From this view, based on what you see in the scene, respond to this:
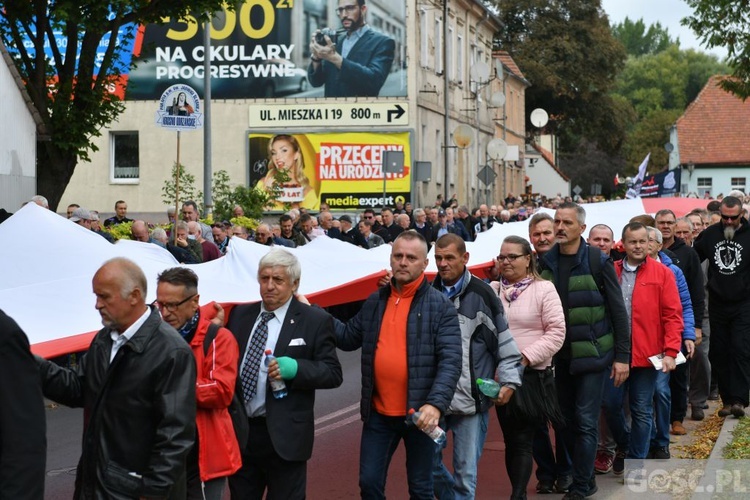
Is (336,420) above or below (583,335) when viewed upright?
below

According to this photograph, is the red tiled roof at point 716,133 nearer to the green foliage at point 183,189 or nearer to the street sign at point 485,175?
the street sign at point 485,175

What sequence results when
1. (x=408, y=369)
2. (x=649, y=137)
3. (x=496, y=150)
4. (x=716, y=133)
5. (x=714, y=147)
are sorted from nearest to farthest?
(x=408, y=369) → (x=496, y=150) → (x=714, y=147) → (x=716, y=133) → (x=649, y=137)

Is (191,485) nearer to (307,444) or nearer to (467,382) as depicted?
(307,444)

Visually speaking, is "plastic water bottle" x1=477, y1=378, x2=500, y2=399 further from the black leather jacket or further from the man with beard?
the man with beard

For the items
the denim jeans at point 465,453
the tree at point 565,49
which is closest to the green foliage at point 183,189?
the denim jeans at point 465,453

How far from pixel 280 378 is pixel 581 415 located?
299 cm

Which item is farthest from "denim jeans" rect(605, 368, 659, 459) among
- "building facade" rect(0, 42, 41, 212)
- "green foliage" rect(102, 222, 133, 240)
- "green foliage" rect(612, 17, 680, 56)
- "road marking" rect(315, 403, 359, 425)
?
"green foliage" rect(612, 17, 680, 56)

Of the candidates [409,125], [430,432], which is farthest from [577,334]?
[409,125]

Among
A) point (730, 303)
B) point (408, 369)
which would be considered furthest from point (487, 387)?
point (730, 303)

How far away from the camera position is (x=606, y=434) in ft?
33.2

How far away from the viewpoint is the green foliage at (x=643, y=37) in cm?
Result: 15538

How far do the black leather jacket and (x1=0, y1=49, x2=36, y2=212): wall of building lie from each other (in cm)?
1680

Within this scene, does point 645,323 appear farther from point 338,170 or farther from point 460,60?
point 460,60

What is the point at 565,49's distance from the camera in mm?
68625
